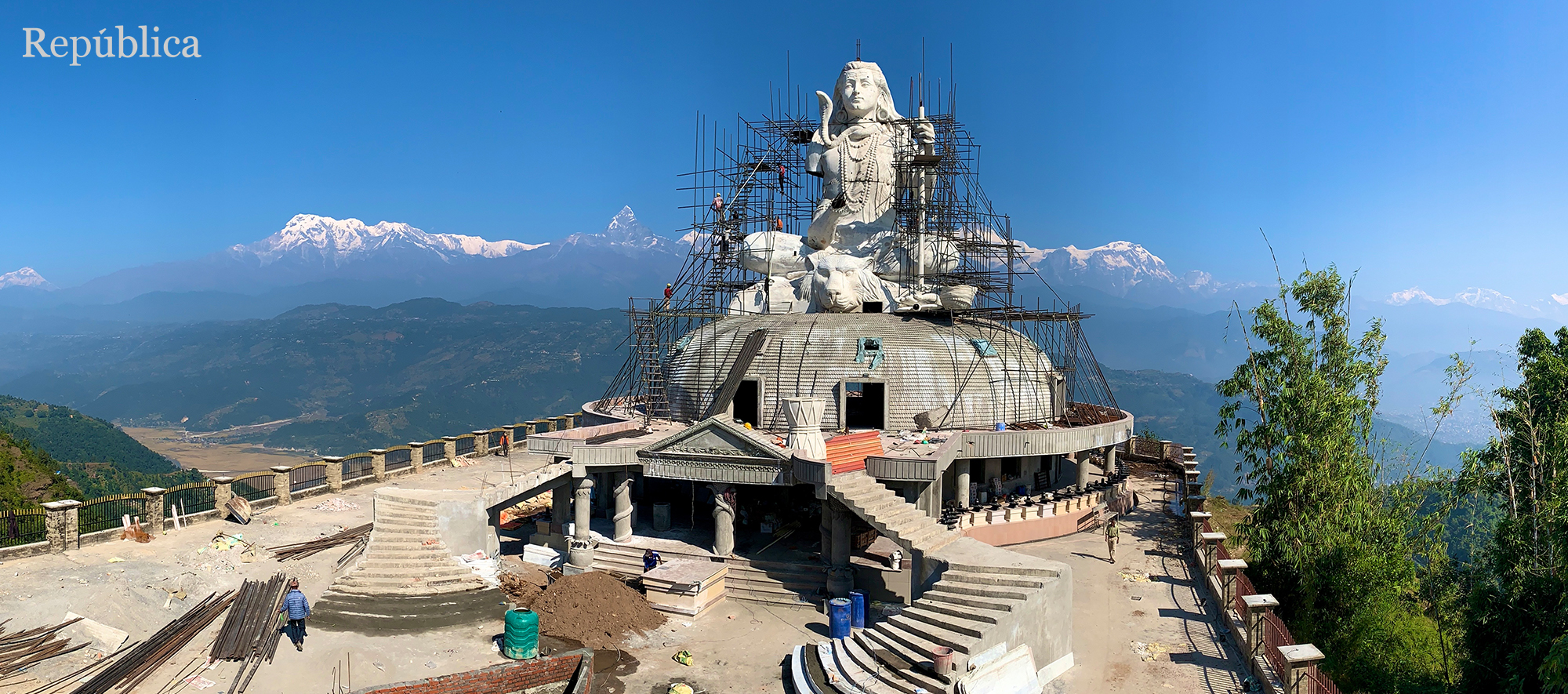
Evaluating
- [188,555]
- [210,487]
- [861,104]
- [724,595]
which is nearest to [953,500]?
[724,595]

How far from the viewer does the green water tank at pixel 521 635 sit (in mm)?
21609

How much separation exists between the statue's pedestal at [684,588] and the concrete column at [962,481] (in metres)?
9.44

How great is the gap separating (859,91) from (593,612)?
2954 centimetres

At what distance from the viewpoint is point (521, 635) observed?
70.9 feet

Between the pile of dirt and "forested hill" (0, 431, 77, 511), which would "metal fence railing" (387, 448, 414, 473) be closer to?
"forested hill" (0, 431, 77, 511)

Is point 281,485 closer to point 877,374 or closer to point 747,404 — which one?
point 747,404

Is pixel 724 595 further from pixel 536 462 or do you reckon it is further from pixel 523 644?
pixel 536 462

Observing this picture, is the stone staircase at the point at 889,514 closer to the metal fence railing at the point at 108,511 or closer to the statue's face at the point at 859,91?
the statue's face at the point at 859,91

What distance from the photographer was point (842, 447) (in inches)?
1188

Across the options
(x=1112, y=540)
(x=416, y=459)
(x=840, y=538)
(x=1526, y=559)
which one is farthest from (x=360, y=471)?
(x=1526, y=559)

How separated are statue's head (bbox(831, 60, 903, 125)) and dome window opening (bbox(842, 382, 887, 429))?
1489 centimetres

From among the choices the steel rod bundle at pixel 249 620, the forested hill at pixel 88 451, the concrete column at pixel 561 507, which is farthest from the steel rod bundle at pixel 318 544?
the forested hill at pixel 88 451

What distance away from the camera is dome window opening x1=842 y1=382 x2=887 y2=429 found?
35.0 meters

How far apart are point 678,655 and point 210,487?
76.6 ft
